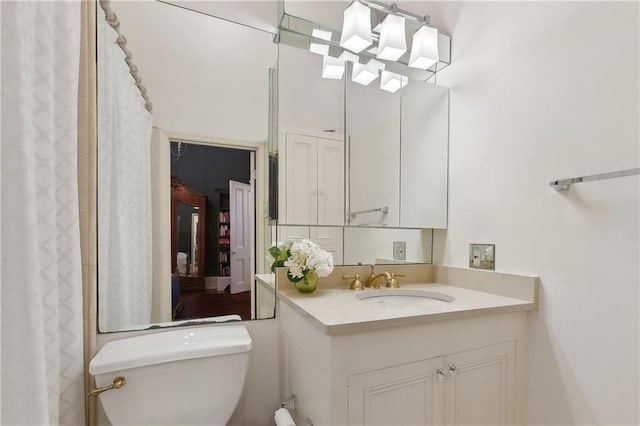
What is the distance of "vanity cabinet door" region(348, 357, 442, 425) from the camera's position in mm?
922

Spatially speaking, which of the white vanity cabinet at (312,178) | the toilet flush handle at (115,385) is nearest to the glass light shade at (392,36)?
the white vanity cabinet at (312,178)

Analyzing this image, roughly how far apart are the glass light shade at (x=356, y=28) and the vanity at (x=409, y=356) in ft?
3.81

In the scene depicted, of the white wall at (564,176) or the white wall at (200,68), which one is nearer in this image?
the white wall at (564,176)

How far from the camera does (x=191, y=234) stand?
1273mm

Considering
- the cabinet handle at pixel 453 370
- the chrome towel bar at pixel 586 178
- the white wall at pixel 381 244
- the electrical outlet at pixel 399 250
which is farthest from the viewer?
the electrical outlet at pixel 399 250

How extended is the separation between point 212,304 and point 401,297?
33.8 inches

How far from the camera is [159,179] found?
1.24 meters

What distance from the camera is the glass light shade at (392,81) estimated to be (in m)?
1.61

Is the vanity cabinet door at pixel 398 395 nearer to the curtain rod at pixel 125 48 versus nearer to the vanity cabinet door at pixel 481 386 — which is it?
the vanity cabinet door at pixel 481 386

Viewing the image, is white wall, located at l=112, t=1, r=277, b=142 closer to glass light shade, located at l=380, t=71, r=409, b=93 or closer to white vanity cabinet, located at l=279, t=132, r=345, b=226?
white vanity cabinet, located at l=279, t=132, r=345, b=226

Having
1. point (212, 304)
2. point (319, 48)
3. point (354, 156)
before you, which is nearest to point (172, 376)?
point (212, 304)

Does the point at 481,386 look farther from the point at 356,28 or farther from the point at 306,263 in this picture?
the point at 356,28

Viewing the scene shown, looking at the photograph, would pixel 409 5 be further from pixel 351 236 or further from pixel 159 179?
pixel 159 179

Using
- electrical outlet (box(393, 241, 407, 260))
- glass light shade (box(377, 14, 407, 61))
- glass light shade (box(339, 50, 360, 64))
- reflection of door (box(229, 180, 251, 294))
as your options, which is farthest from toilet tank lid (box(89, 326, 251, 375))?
glass light shade (box(377, 14, 407, 61))
